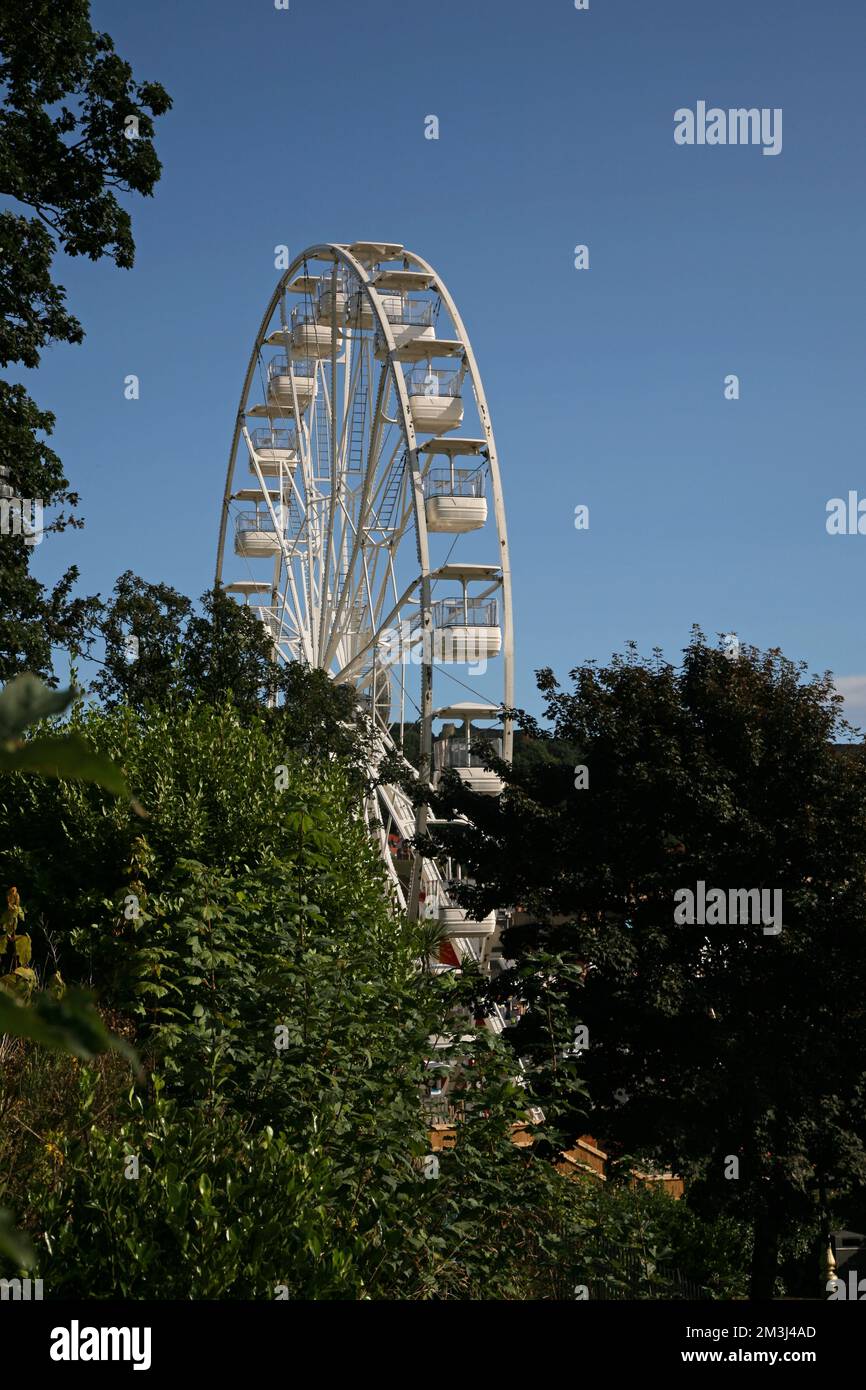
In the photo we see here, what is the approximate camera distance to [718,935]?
19938mm

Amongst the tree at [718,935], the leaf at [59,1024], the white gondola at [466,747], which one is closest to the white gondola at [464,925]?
the white gondola at [466,747]

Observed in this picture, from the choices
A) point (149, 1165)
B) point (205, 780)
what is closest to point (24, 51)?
point (205, 780)

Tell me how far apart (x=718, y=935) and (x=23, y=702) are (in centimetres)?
1929

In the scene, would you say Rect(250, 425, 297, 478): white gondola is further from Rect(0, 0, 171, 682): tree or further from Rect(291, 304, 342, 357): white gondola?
Rect(0, 0, 171, 682): tree

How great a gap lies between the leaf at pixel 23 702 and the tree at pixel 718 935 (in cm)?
1742

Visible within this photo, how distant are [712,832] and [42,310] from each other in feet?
39.9

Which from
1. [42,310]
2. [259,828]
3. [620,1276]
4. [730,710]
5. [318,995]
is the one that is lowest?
[620,1276]

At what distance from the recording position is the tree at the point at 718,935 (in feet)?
62.6

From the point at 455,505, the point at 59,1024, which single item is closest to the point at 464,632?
the point at 455,505

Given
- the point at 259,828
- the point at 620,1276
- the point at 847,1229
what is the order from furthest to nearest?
the point at 847,1229
the point at 259,828
the point at 620,1276

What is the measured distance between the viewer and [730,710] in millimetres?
21406

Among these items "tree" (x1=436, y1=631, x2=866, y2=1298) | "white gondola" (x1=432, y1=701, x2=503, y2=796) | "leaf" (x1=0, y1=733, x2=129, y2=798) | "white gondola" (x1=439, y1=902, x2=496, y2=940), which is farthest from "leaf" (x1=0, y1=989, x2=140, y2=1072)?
"white gondola" (x1=439, y1=902, x2=496, y2=940)

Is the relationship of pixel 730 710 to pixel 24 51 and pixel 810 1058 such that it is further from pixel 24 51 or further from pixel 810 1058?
pixel 24 51
